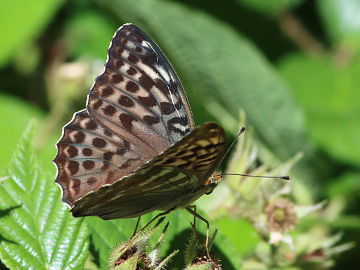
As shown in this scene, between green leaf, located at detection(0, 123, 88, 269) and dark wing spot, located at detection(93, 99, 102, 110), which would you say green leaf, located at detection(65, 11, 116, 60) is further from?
green leaf, located at detection(0, 123, 88, 269)

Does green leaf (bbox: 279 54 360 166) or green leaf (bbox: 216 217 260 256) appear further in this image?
green leaf (bbox: 279 54 360 166)

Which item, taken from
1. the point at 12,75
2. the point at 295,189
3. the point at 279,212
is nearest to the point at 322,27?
the point at 295,189

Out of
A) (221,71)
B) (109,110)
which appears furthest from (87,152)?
(221,71)

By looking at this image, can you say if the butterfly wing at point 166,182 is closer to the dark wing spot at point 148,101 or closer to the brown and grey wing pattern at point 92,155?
the brown and grey wing pattern at point 92,155

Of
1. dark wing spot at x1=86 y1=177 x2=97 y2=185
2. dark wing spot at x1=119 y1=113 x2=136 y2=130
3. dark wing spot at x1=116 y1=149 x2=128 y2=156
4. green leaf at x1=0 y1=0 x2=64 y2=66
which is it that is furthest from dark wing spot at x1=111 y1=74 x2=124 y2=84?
green leaf at x1=0 y1=0 x2=64 y2=66

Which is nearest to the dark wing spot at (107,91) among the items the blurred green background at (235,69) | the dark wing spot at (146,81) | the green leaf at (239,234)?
the dark wing spot at (146,81)

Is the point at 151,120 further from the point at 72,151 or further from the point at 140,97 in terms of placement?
the point at 72,151

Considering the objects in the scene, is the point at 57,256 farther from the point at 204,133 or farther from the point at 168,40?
the point at 168,40
